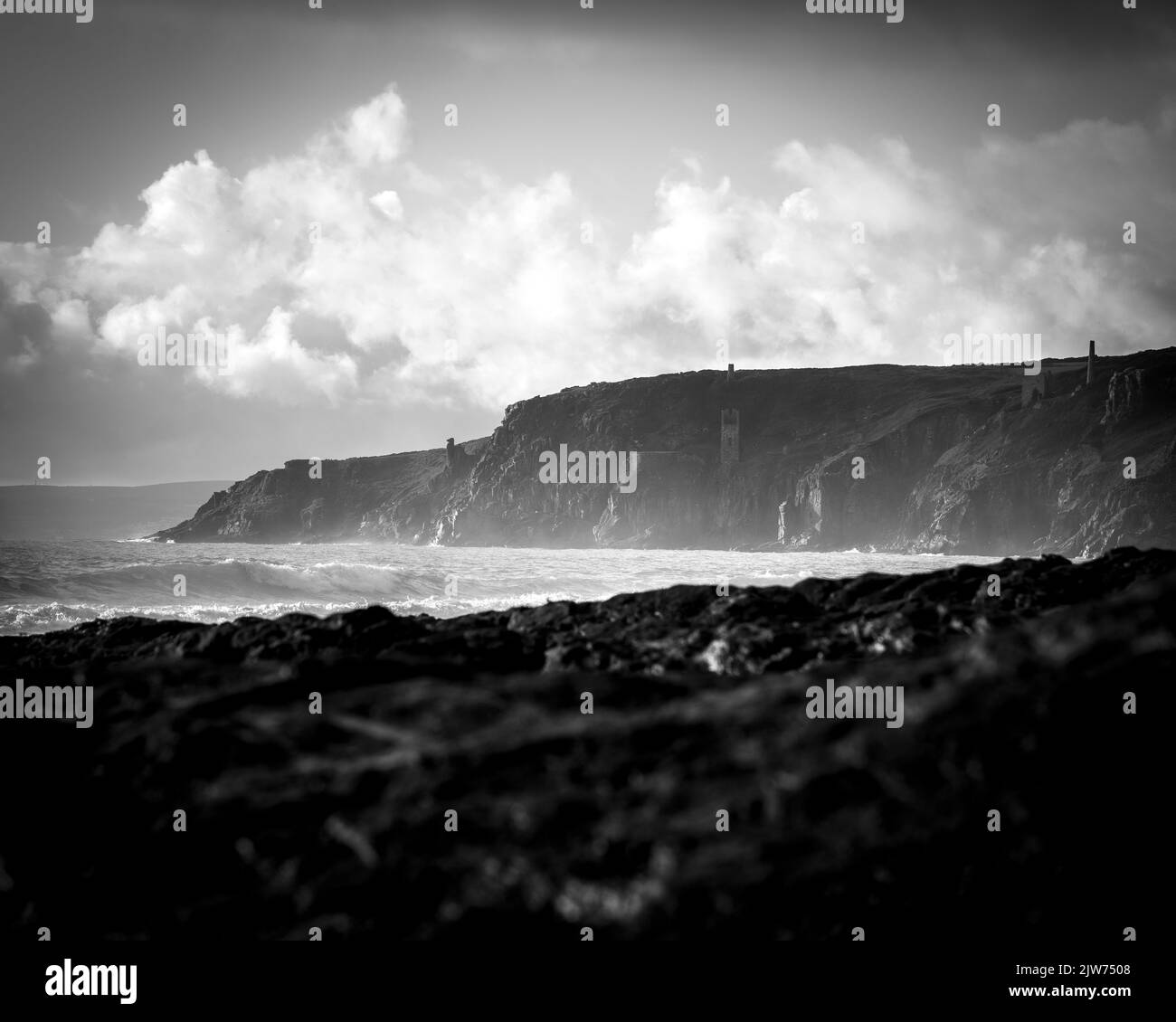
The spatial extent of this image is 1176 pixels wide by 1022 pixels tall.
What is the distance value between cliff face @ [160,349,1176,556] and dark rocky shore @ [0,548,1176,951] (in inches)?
3738

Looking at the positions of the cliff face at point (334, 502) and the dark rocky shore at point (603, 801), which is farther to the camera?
the cliff face at point (334, 502)

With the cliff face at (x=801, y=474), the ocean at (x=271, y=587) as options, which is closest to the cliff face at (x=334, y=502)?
the cliff face at (x=801, y=474)

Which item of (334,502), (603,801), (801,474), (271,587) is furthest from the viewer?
(334,502)

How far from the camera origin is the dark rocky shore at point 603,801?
326 centimetres

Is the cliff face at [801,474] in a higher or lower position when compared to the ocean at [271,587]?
higher

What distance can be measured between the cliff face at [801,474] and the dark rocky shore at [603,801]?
94944 mm

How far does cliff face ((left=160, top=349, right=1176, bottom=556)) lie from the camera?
333 ft

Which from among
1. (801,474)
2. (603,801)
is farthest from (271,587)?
(801,474)

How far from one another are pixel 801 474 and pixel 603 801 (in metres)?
137

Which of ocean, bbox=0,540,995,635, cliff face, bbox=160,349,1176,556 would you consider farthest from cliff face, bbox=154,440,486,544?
ocean, bbox=0,540,995,635

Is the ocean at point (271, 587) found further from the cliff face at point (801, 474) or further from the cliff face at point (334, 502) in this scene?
the cliff face at point (334, 502)

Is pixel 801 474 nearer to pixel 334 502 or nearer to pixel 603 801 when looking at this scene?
pixel 334 502

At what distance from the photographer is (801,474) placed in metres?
137
